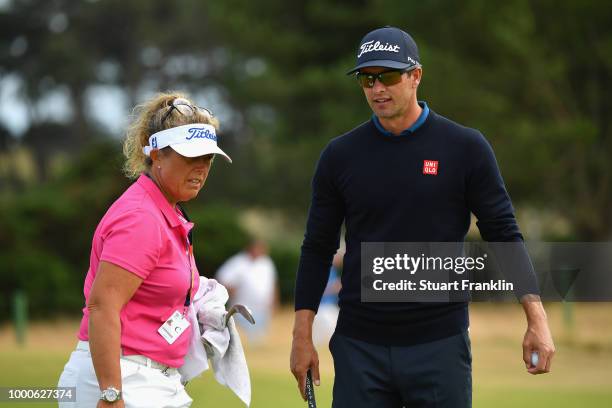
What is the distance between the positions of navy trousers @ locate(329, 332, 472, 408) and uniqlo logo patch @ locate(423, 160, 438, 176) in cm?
71

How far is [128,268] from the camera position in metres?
3.99

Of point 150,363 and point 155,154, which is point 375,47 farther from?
point 150,363

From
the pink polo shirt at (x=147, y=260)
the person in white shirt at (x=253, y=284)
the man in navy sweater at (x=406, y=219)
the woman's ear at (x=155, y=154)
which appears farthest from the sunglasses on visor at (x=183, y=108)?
the person in white shirt at (x=253, y=284)

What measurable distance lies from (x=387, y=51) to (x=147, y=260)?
1461mm

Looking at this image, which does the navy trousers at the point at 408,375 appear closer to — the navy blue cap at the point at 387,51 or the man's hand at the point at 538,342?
the man's hand at the point at 538,342

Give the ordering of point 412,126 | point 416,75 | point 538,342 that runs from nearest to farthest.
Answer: point 538,342 → point 412,126 → point 416,75

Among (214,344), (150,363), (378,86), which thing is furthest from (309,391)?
(378,86)

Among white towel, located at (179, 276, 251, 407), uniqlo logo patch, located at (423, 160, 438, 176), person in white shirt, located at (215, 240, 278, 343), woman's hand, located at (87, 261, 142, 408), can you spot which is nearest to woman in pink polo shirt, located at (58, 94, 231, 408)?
woman's hand, located at (87, 261, 142, 408)

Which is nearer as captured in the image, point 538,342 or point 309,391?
point 538,342

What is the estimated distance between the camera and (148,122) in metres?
4.52

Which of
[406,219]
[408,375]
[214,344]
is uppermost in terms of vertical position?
[406,219]

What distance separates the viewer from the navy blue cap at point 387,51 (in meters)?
4.70

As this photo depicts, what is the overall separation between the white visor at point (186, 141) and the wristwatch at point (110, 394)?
96 cm

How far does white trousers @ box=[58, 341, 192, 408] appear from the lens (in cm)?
414
